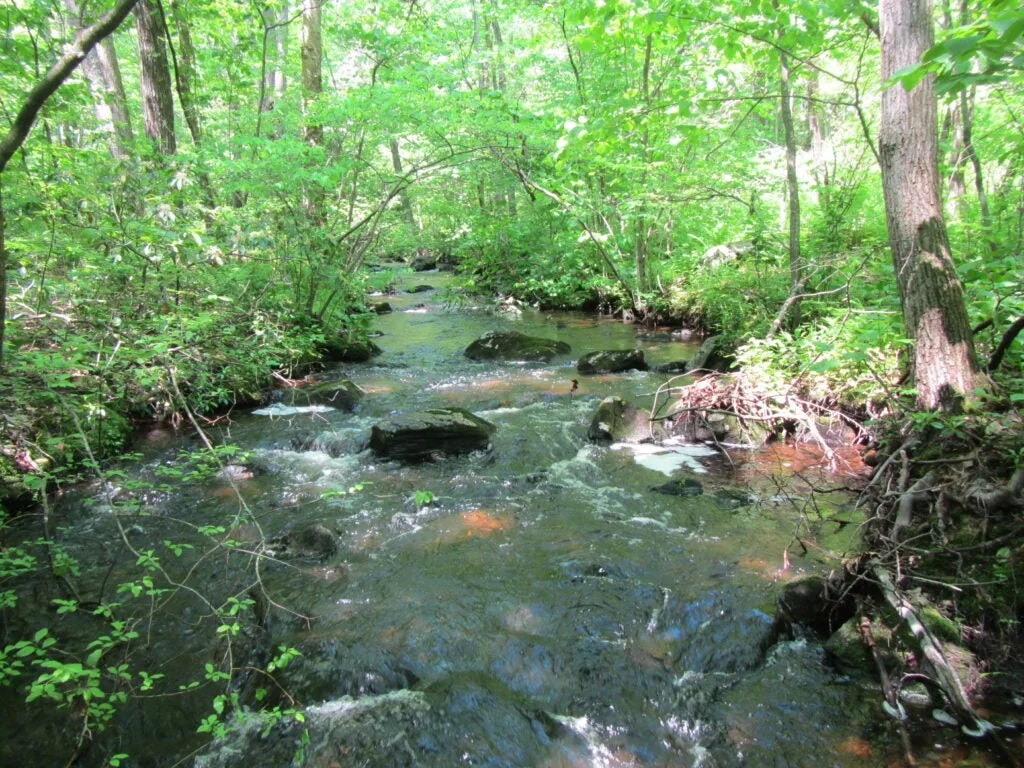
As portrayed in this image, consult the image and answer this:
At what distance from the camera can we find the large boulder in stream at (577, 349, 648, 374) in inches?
424

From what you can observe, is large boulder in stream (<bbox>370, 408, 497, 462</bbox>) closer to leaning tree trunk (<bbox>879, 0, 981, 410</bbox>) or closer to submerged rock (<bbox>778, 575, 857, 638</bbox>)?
A: submerged rock (<bbox>778, 575, 857, 638</bbox>)

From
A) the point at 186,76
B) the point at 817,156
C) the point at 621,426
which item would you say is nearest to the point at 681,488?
the point at 621,426

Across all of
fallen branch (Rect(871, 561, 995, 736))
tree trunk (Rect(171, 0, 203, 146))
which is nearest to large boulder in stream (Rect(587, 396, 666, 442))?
fallen branch (Rect(871, 561, 995, 736))

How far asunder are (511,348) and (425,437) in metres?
5.38

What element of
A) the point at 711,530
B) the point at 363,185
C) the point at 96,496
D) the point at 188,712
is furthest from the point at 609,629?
the point at 363,185

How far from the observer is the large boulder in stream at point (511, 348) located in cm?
1208

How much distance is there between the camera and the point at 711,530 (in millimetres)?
5129

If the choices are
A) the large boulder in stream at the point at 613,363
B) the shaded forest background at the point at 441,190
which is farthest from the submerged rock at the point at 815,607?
the large boulder in stream at the point at 613,363

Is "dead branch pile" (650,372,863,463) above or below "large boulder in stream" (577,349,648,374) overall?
below

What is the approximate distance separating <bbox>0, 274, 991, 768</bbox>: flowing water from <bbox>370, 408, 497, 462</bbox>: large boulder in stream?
23 centimetres

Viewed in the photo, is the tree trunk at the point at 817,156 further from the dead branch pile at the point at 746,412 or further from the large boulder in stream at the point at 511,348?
the large boulder in stream at the point at 511,348

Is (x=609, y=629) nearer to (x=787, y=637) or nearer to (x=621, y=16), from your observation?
(x=787, y=637)

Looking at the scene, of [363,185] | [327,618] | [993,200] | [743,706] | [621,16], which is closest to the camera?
[743,706]

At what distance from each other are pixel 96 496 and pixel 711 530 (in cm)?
632
